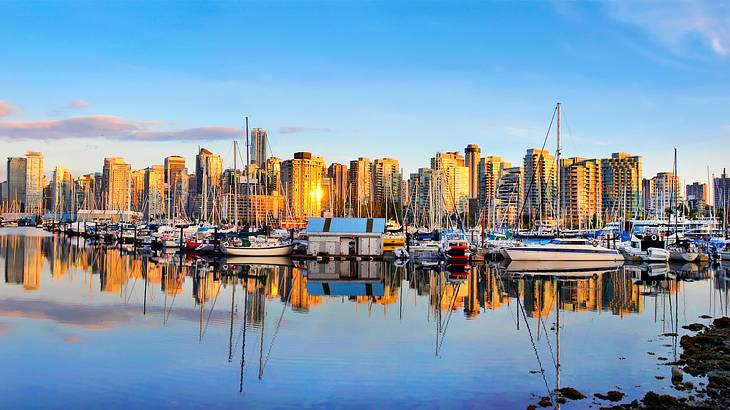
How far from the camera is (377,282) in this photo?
2020 inches

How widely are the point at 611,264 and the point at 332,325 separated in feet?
162

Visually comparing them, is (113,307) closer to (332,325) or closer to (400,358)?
(332,325)

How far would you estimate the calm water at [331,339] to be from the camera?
19812mm

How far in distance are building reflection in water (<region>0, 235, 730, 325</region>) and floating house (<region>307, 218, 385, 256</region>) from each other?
3284 millimetres

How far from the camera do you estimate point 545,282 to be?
2014 inches

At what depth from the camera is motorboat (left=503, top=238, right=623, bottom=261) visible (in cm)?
7056

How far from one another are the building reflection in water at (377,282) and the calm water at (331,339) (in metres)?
0.27

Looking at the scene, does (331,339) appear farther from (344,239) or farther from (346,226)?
(346,226)

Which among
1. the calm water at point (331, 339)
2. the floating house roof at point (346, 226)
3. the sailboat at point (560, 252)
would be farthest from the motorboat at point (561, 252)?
the calm water at point (331, 339)

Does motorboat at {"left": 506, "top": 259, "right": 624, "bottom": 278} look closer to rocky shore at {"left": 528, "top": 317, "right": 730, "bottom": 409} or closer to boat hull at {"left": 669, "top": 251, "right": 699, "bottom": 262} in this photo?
boat hull at {"left": 669, "top": 251, "right": 699, "bottom": 262}

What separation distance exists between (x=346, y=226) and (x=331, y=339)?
48.2m

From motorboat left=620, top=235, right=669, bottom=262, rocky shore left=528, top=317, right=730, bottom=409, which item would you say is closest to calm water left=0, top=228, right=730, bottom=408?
rocky shore left=528, top=317, right=730, bottom=409

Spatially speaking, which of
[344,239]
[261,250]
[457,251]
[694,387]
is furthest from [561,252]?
[694,387]

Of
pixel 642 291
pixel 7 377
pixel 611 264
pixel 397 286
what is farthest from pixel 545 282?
pixel 7 377
